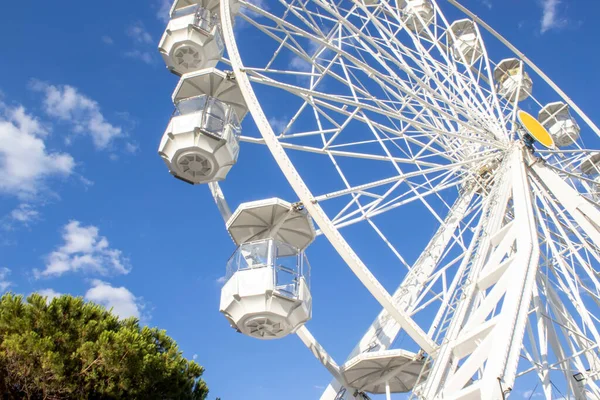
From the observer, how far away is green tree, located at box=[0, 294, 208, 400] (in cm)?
1077

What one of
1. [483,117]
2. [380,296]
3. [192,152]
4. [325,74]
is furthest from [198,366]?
[483,117]

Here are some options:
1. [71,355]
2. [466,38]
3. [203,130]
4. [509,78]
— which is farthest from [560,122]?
[71,355]

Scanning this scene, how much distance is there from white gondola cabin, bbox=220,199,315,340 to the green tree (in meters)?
2.36

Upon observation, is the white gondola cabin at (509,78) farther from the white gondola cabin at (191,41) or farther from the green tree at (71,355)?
the green tree at (71,355)

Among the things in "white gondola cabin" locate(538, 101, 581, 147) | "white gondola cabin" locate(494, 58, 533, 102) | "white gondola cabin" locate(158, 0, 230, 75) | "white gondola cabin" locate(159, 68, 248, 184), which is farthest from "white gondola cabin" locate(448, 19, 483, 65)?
"white gondola cabin" locate(159, 68, 248, 184)

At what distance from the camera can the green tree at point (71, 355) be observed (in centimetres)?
1077

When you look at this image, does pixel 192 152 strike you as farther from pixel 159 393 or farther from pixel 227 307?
pixel 159 393

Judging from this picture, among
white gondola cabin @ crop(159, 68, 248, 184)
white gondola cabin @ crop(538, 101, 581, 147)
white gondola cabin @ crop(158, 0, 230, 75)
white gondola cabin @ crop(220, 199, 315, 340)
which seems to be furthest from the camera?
white gondola cabin @ crop(538, 101, 581, 147)

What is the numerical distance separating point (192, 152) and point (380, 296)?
5191 mm

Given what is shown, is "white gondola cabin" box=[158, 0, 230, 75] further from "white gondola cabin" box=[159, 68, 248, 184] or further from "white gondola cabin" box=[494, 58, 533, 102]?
"white gondola cabin" box=[494, 58, 533, 102]

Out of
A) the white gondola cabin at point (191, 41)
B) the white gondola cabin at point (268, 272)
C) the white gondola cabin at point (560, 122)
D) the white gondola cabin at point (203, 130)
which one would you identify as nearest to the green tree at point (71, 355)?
the white gondola cabin at point (268, 272)

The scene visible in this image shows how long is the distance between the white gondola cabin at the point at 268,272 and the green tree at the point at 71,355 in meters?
2.36

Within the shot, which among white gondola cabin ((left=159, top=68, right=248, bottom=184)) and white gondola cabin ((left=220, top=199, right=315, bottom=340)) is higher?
white gondola cabin ((left=159, top=68, right=248, bottom=184))

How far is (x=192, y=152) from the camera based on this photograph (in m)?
12.8
